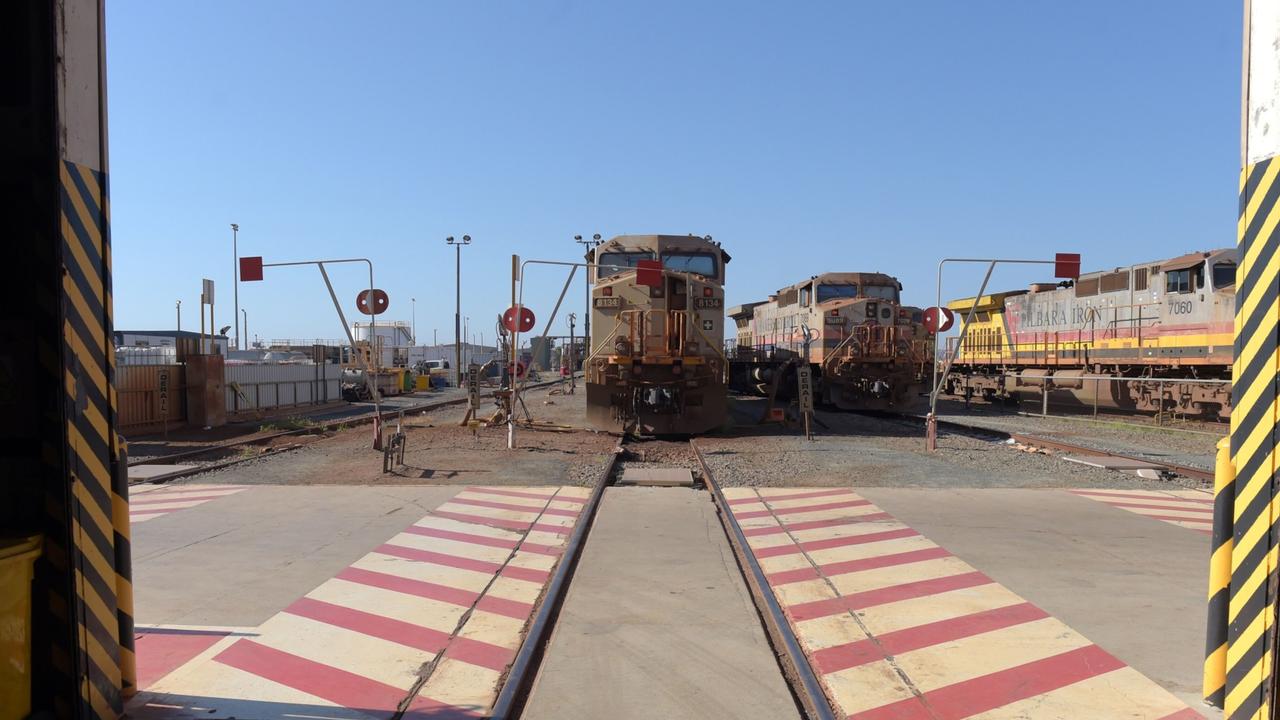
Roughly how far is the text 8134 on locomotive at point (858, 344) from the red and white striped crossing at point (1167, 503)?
11341mm

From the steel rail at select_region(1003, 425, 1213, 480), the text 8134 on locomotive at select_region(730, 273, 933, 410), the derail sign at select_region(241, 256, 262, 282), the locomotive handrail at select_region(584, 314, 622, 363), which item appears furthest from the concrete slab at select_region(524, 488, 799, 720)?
the text 8134 on locomotive at select_region(730, 273, 933, 410)

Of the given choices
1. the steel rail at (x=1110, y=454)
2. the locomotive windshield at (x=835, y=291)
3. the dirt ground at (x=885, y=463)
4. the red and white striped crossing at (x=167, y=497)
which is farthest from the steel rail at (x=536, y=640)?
the locomotive windshield at (x=835, y=291)

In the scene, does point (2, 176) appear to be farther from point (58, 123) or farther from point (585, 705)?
point (585, 705)

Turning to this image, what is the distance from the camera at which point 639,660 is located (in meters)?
4.74

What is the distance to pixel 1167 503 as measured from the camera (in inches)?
382

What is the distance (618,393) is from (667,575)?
10.5 m

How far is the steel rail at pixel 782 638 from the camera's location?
418 cm

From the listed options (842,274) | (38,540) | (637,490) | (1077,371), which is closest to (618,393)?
(637,490)

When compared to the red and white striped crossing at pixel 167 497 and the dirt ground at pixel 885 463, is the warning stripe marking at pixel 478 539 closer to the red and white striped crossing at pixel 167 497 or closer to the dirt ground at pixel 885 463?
the red and white striped crossing at pixel 167 497

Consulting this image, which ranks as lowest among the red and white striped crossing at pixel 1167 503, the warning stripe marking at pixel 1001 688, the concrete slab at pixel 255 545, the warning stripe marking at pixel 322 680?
the red and white striped crossing at pixel 1167 503

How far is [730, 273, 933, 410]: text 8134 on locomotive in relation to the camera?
22594mm

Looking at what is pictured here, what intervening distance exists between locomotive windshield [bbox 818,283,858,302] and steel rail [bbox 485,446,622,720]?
1790 cm

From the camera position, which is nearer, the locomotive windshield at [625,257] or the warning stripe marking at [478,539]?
the warning stripe marking at [478,539]

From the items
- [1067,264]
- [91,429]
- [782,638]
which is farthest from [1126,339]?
[91,429]
